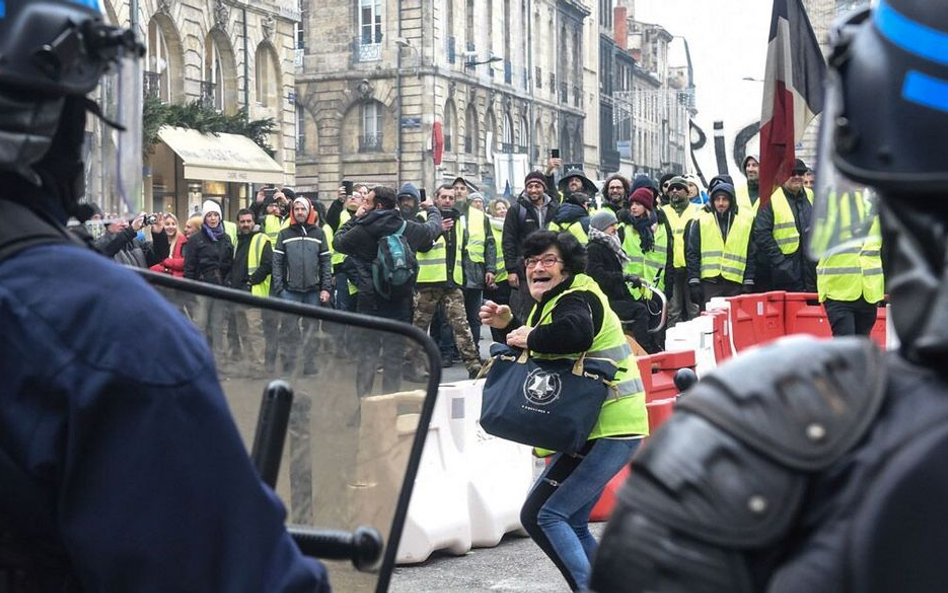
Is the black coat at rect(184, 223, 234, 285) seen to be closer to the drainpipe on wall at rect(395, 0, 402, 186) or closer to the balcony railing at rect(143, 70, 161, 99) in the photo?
the balcony railing at rect(143, 70, 161, 99)

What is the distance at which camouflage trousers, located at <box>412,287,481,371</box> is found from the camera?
14072 millimetres

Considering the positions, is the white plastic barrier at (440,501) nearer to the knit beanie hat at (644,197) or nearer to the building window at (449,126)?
the knit beanie hat at (644,197)

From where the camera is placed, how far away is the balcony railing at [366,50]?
55.6m

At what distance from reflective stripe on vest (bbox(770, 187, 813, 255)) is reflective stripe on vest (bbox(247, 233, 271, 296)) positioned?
504 centimetres

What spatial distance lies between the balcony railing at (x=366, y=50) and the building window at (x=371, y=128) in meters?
1.70

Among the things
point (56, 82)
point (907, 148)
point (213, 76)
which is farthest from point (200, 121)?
point (907, 148)

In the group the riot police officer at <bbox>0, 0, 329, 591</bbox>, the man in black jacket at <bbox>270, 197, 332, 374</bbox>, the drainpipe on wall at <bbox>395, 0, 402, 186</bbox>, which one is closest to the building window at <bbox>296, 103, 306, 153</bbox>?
the drainpipe on wall at <bbox>395, 0, 402, 186</bbox>

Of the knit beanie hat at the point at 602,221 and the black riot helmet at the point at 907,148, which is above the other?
the black riot helmet at the point at 907,148

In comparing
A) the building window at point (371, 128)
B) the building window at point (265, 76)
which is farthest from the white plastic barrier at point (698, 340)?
the building window at point (371, 128)

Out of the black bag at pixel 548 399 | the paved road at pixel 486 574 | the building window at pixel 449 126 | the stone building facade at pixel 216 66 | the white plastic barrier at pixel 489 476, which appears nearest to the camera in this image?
the black bag at pixel 548 399

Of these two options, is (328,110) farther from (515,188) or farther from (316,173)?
(515,188)

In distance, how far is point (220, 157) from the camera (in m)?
31.5

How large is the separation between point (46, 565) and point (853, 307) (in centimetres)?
879

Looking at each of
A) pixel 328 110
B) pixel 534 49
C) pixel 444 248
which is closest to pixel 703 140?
pixel 444 248
